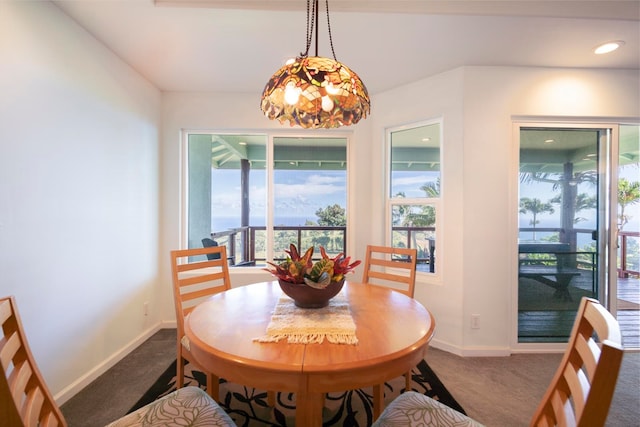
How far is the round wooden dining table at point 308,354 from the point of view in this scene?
88 cm

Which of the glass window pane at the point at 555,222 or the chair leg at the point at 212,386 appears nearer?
the chair leg at the point at 212,386

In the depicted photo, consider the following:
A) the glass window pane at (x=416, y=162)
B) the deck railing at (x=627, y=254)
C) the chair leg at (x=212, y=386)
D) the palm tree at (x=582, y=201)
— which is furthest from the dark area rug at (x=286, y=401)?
the deck railing at (x=627, y=254)

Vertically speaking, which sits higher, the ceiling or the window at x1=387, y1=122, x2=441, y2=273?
the ceiling

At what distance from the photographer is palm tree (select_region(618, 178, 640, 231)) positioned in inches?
103

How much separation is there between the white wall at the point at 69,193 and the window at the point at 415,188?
256 centimetres

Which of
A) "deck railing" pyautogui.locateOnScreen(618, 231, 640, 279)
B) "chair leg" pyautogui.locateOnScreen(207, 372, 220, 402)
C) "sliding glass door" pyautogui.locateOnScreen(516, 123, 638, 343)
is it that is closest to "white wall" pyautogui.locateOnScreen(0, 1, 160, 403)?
"chair leg" pyautogui.locateOnScreen(207, 372, 220, 402)

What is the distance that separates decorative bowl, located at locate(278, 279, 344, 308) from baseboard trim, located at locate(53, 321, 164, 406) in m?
1.75

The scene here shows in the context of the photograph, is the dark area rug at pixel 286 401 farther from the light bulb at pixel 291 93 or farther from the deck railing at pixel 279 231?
the light bulb at pixel 291 93

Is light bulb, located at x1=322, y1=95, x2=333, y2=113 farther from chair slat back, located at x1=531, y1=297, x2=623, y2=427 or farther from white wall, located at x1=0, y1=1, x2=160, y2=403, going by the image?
white wall, located at x1=0, y1=1, x2=160, y2=403

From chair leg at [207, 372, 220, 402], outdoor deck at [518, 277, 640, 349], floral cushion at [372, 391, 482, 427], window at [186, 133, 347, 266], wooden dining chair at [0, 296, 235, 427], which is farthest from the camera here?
window at [186, 133, 347, 266]

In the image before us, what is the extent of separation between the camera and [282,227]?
315 centimetres

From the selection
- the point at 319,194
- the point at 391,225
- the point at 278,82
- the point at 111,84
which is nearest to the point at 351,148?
the point at 319,194

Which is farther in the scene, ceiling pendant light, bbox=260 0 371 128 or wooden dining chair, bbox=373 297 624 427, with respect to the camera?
ceiling pendant light, bbox=260 0 371 128

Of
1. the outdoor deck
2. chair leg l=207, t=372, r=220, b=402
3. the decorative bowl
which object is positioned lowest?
the outdoor deck
